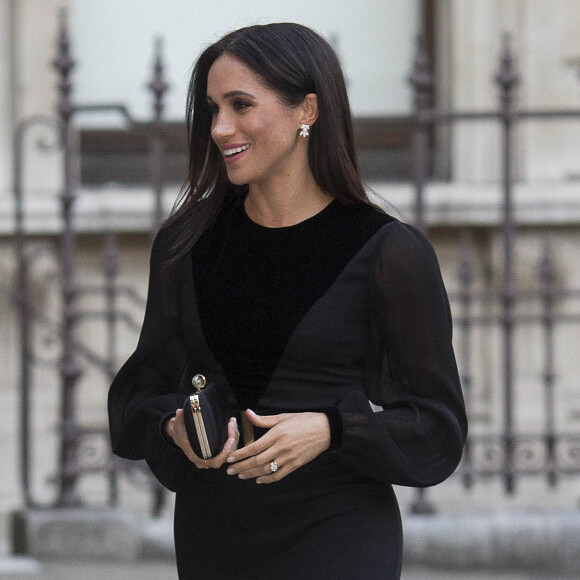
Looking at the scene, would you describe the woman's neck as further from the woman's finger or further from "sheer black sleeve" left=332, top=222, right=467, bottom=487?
the woman's finger

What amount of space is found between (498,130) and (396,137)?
584mm

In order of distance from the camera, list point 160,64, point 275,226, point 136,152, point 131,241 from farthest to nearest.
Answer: point 136,152
point 131,241
point 160,64
point 275,226

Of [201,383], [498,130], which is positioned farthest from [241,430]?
[498,130]

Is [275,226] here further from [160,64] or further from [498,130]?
[498,130]

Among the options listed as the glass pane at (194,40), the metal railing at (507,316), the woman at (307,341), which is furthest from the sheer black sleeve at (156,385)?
the glass pane at (194,40)

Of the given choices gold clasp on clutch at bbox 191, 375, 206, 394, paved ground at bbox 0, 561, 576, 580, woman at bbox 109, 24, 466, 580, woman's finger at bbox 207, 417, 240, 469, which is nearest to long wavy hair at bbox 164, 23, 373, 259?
woman at bbox 109, 24, 466, 580

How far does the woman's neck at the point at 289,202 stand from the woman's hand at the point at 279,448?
1.18 ft

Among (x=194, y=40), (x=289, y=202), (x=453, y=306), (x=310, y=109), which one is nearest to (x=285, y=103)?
(x=310, y=109)

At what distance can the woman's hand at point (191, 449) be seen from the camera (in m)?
2.12

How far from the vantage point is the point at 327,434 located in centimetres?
216

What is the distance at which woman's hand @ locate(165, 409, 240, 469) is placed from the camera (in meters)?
2.12

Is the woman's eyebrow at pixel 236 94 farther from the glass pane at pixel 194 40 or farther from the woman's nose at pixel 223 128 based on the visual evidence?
the glass pane at pixel 194 40

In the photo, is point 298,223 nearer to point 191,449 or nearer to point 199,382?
point 199,382

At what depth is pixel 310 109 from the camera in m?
2.26
